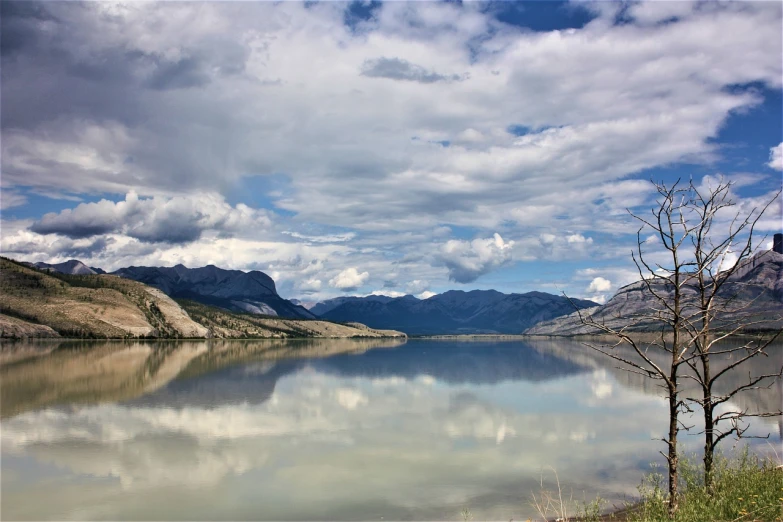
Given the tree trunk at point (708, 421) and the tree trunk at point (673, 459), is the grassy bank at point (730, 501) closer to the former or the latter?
the tree trunk at point (673, 459)

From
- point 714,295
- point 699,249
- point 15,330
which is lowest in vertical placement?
point 15,330

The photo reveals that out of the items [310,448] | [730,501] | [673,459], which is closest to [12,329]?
[310,448]

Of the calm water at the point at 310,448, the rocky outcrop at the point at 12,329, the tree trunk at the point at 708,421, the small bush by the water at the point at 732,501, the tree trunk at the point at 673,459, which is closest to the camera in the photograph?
the small bush by the water at the point at 732,501

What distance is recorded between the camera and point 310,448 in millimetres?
37125

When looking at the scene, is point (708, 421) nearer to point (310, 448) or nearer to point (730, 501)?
point (730, 501)

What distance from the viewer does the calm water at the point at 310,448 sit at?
2531 centimetres

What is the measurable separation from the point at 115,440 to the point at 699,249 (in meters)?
38.8

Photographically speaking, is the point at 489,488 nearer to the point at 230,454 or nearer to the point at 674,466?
the point at 674,466

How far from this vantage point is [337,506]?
2509 centimetres

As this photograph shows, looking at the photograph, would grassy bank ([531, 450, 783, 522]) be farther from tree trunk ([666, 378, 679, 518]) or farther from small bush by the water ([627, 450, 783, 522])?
tree trunk ([666, 378, 679, 518])

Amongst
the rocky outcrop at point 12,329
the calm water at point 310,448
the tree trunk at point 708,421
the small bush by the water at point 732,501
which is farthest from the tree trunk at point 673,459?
the rocky outcrop at point 12,329

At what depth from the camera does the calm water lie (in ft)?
83.0

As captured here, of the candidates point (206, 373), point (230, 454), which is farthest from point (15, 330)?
point (230, 454)

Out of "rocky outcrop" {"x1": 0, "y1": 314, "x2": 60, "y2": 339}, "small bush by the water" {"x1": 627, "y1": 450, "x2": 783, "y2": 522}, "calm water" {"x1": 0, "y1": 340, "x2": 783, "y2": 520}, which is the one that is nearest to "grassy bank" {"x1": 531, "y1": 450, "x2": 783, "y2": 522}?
"small bush by the water" {"x1": 627, "y1": 450, "x2": 783, "y2": 522}
